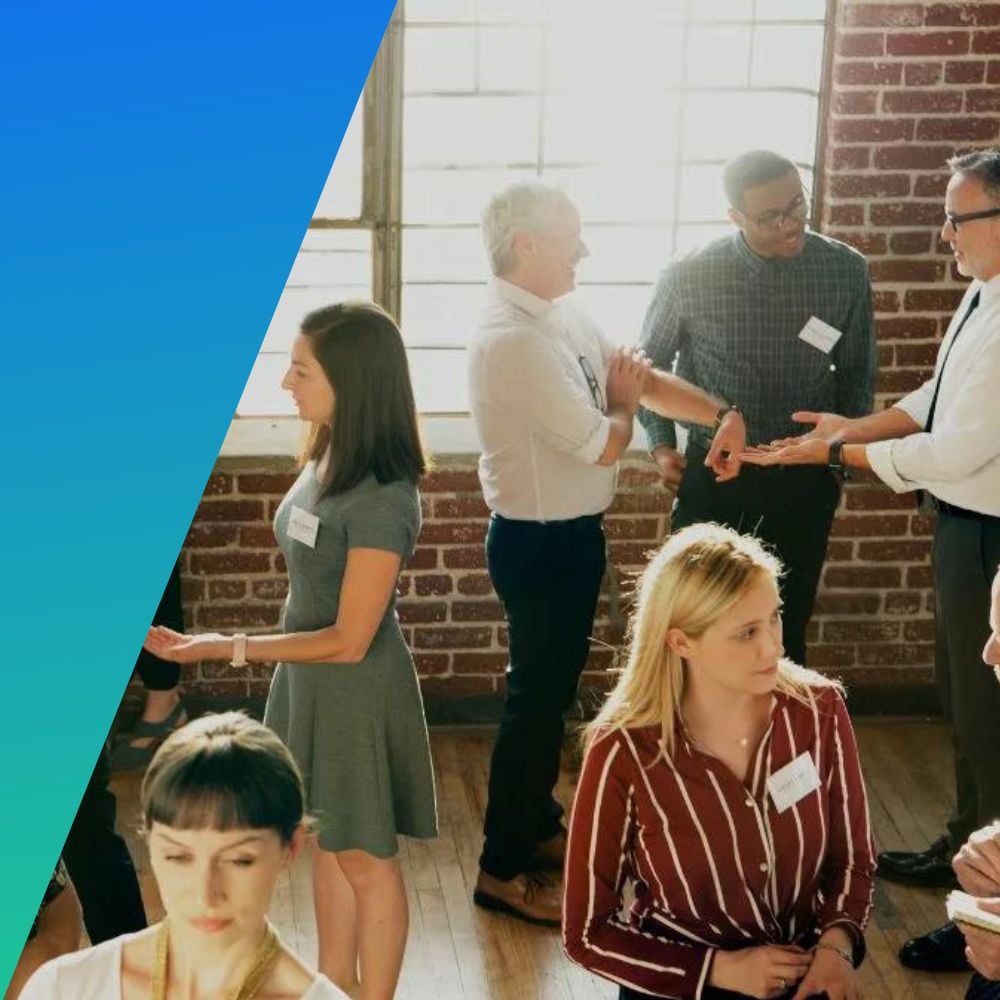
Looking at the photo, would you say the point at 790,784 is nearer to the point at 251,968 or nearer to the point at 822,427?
the point at 251,968

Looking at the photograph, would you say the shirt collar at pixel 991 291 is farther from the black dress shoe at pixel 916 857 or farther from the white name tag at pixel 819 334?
the black dress shoe at pixel 916 857

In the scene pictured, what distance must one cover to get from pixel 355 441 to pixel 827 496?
1.70 metres

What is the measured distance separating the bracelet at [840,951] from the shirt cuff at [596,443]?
5.04 ft

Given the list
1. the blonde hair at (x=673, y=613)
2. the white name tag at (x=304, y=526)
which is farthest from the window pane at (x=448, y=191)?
the blonde hair at (x=673, y=613)

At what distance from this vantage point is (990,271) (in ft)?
13.3

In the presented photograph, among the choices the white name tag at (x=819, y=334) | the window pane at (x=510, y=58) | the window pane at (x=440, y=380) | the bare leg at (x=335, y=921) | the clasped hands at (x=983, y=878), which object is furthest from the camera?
the window pane at (x=440, y=380)

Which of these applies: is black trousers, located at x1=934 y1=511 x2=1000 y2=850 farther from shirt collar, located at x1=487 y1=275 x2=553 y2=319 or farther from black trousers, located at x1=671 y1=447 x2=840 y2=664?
shirt collar, located at x1=487 y1=275 x2=553 y2=319

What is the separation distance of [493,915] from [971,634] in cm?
129

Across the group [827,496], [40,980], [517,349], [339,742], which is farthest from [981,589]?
[40,980]

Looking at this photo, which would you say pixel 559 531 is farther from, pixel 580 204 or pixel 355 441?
pixel 580 204

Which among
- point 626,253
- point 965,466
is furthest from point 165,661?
point 965,466

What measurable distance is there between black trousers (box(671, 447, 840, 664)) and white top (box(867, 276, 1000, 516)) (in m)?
0.50

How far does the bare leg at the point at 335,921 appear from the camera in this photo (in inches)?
144

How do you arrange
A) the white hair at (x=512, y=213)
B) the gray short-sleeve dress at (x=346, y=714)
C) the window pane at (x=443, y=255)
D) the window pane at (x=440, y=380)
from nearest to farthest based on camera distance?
1. the gray short-sleeve dress at (x=346, y=714)
2. the white hair at (x=512, y=213)
3. the window pane at (x=443, y=255)
4. the window pane at (x=440, y=380)
